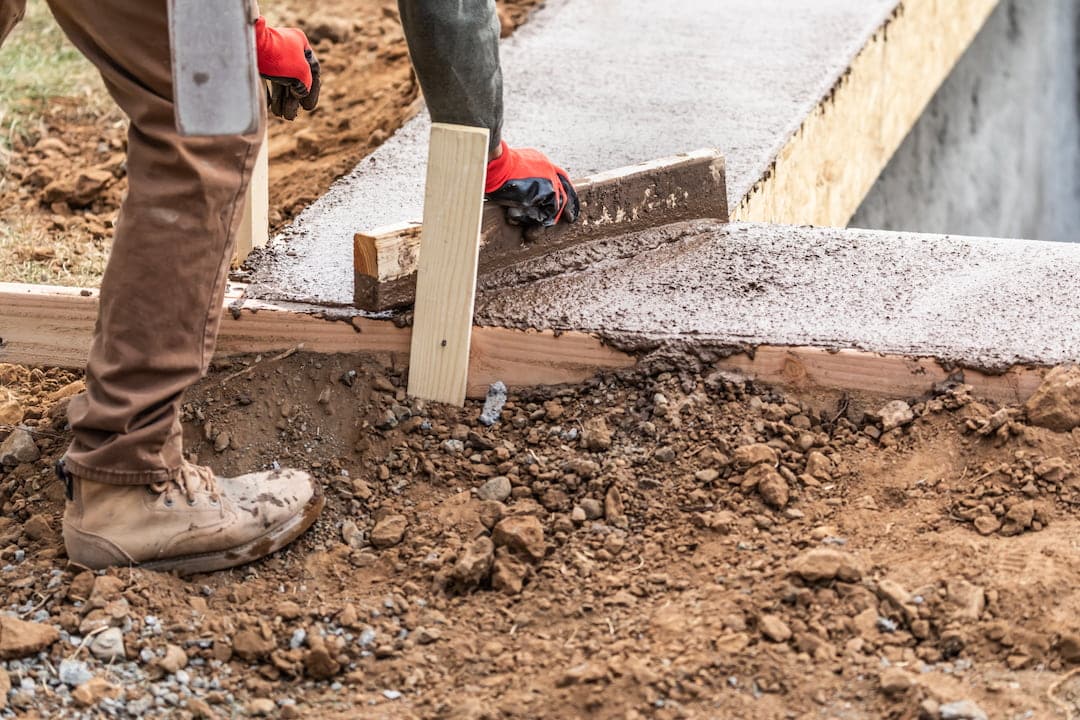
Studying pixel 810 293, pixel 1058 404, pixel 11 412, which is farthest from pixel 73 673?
pixel 1058 404

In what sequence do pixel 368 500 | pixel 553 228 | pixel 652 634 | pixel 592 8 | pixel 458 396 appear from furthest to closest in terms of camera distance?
pixel 592 8 → pixel 553 228 → pixel 458 396 → pixel 368 500 → pixel 652 634

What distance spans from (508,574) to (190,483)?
0.63 m

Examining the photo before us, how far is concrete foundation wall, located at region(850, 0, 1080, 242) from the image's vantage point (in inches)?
283

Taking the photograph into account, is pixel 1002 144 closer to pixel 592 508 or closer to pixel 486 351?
Answer: pixel 486 351

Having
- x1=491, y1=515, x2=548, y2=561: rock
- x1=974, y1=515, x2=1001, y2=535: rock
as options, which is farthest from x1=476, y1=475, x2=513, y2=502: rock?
x1=974, y1=515, x2=1001, y2=535: rock

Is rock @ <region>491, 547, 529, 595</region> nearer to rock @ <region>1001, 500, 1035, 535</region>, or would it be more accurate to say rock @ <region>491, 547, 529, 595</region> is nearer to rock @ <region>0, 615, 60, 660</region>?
rock @ <region>0, 615, 60, 660</region>

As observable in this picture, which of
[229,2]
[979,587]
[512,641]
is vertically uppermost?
[229,2]

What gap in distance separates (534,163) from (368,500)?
0.90 meters

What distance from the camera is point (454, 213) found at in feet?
8.47

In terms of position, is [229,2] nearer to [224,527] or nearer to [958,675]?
[224,527]

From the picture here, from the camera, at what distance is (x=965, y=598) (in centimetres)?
202

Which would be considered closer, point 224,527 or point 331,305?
point 224,527

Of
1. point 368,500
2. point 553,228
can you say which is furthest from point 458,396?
point 553,228

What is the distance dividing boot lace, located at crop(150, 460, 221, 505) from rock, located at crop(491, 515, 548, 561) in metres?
0.55
